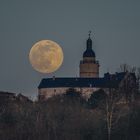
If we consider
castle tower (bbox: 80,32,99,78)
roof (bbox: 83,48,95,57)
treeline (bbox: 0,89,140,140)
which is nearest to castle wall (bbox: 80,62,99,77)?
castle tower (bbox: 80,32,99,78)

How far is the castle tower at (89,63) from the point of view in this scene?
154 m

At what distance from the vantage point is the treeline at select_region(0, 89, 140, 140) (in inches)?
2500

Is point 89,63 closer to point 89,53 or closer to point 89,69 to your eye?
point 89,69

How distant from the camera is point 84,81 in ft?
477

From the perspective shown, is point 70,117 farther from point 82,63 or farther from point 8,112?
point 82,63

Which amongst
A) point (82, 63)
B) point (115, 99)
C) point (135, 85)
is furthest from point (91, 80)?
point (115, 99)

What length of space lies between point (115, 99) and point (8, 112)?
11468 mm

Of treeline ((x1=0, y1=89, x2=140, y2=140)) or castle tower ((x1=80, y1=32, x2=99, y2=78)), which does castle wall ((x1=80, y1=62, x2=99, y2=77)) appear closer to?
castle tower ((x1=80, y1=32, x2=99, y2=78))

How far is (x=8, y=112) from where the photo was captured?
7369 cm

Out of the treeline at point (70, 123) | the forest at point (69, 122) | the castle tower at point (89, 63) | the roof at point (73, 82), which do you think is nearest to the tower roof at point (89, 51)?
the castle tower at point (89, 63)

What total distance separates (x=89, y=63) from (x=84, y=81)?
958 cm

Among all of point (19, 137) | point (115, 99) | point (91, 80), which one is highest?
point (91, 80)

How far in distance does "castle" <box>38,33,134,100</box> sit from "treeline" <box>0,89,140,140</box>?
5569cm

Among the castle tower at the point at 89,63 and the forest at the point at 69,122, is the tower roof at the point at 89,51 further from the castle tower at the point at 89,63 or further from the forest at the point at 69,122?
the forest at the point at 69,122
